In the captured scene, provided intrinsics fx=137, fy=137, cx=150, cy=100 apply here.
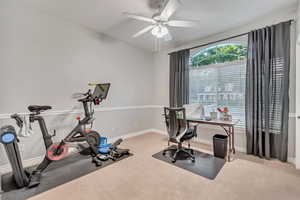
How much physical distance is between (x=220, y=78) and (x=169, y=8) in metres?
2.32

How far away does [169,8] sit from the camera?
197 cm

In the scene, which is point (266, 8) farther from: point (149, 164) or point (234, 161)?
point (149, 164)

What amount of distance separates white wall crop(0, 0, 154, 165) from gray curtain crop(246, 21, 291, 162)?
3065 mm

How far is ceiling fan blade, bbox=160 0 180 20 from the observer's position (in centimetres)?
179

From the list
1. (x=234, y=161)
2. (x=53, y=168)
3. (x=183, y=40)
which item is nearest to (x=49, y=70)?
(x=53, y=168)

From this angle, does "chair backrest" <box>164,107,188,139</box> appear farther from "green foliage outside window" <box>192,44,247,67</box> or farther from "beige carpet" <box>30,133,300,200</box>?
"green foliage outside window" <box>192,44,247,67</box>

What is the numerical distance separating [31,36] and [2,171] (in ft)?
7.81

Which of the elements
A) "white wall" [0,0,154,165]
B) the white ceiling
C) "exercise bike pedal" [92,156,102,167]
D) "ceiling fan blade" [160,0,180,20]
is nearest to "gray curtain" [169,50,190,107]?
the white ceiling

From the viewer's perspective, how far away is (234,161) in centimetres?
263

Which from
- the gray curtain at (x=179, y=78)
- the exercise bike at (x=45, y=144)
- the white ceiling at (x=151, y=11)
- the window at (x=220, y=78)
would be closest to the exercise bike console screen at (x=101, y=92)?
the exercise bike at (x=45, y=144)

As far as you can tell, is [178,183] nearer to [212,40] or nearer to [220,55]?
[220,55]

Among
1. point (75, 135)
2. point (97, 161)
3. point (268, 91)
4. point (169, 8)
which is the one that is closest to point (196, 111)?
point (268, 91)

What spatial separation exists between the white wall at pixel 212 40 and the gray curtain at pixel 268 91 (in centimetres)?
12

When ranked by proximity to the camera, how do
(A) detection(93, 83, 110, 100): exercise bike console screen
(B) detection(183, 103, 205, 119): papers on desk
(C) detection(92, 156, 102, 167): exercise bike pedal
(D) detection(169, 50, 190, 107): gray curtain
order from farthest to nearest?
1. (D) detection(169, 50, 190, 107): gray curtain
2. (B) detection(183, 103, 205, 119): papers on desk
3. (A) detection(93, 83, 110, 100): exercise bike console screen
4. (C) detection(92, 156, 102, 167): exercise bike pedal
